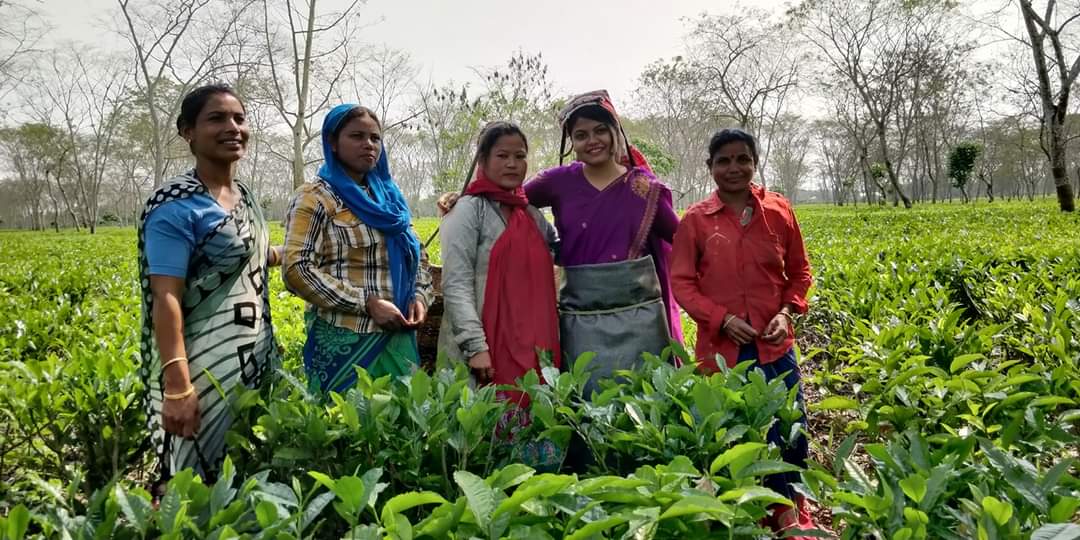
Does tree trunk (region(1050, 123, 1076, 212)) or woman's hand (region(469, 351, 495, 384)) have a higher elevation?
tree trunk (region(1050, 123, 1076, 212))

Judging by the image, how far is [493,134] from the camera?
83.1 inches

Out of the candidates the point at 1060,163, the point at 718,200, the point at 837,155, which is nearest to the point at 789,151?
the point at 837,155

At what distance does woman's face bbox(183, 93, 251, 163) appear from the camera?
1735 millimetres

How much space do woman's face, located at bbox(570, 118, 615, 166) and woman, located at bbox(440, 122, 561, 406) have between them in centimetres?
21

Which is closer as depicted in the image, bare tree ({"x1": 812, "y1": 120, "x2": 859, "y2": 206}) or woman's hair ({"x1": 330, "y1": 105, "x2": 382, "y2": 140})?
woman's hair ({"x1": 330, "y1": 105, "x2": 382, "y2": 140})

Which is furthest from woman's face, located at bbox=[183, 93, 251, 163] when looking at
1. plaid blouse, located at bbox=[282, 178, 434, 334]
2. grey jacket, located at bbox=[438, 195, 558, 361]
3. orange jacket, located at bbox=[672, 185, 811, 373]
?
orange jacket, located at bbox=[672, 185, 811, 373]

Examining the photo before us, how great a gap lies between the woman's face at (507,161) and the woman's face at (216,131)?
0.81 metres

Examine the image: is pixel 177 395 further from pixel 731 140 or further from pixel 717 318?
pixel 731 140

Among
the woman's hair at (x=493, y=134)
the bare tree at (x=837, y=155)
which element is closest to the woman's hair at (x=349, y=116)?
the woman's hair at (x=493, y=134)

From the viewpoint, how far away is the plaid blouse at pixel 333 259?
191 cm

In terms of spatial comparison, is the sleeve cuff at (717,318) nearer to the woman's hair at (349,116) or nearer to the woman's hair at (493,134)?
the woman's hair at (493,134)

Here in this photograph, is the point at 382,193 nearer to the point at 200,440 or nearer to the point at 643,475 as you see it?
the point at 200,440

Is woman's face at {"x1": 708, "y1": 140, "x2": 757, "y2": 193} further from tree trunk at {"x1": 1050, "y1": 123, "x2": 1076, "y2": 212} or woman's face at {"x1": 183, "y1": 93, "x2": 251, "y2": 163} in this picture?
tree trunk at {"x1": 1050, "y1": 123, "x2": 1076, "y2": 212}

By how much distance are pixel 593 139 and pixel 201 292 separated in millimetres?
1364
